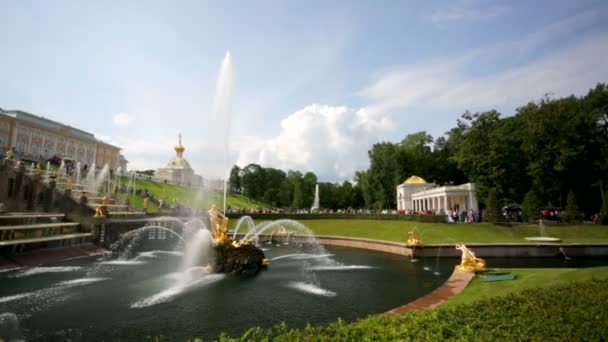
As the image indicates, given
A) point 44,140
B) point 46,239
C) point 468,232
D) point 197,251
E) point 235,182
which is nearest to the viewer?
point 197,251

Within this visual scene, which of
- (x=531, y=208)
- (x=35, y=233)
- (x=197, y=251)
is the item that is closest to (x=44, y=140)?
(x=35, y=233)

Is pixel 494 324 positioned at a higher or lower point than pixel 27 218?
lower

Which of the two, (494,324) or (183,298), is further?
(183,298)

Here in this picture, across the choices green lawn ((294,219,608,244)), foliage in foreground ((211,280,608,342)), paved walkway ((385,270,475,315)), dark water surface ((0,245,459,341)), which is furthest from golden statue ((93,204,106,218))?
paved walkway ((385,270,475,315))

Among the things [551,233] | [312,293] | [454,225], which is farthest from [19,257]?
[551,233]

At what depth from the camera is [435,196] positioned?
5741 cm

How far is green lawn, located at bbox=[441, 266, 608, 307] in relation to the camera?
11.1 m

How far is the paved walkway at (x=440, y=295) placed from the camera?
10498 millimetres

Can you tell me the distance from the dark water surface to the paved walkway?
3.38 ft

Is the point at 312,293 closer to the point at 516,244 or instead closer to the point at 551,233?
the point at 516,244

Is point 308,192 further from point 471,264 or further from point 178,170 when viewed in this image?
point 471,264

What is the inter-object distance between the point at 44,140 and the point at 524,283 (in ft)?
306

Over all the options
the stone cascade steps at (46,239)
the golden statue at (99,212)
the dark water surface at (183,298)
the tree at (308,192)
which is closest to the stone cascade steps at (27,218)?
the stone cascade steps at (46,239)

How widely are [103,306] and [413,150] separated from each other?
7557 centimetres
